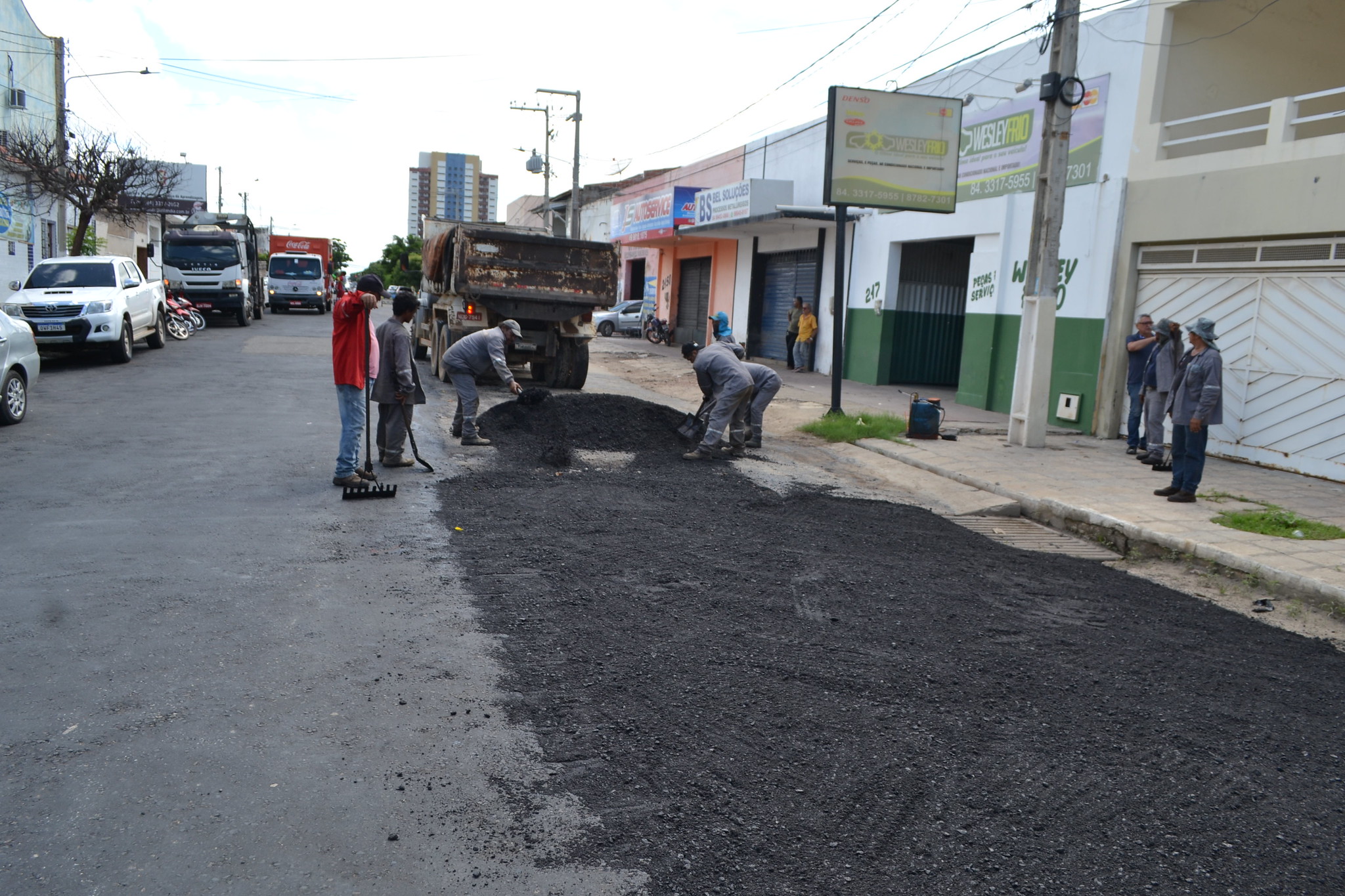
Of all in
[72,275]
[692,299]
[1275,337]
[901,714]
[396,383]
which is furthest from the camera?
[692,299]

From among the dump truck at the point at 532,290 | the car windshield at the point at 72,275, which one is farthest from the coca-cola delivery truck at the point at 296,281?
the dump truck at the point at 532,290

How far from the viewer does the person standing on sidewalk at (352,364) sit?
8.20 meters

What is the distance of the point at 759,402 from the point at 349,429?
4.92 meters

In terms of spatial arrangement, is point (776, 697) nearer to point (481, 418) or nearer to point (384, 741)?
point (384, 741)

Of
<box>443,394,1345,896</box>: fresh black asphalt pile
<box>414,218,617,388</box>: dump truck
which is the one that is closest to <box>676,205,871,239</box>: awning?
<box>414,218,617,388</box>: dump truck

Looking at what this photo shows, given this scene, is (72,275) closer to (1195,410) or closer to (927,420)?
(927,420)

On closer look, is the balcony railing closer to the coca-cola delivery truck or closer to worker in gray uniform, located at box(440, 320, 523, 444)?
worker in gray uniform, located at box(440, 320, 523, 444)

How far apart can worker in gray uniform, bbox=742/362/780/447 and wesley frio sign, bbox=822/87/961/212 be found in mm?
3903

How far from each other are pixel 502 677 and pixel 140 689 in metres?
1.50

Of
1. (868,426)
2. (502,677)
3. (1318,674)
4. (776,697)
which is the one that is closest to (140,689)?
(502,677)

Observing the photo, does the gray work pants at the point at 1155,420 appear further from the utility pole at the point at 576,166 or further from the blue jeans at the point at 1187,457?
the utility pole at the point at 576,166

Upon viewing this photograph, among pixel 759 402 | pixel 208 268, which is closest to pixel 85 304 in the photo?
pixel 208 268

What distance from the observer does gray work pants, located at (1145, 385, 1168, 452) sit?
1097cm

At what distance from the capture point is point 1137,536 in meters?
7.88
